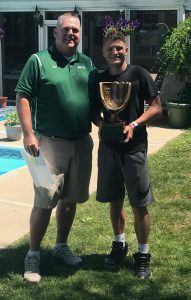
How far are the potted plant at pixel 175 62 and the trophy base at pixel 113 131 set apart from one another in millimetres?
6712

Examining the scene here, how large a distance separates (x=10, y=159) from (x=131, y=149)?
16.5 feet

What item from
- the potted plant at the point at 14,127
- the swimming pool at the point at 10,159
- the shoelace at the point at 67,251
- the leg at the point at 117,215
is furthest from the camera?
the potted plant at the point at 14,127

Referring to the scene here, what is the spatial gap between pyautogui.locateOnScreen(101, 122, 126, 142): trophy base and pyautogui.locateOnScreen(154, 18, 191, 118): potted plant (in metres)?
6.71

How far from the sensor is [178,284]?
333 centimetres

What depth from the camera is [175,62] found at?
9695 mm

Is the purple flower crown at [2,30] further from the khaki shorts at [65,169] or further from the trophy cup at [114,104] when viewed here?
the trophy cup at [114,104]

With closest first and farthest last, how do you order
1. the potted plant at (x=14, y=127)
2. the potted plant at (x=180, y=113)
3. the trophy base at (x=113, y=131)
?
the trophy base at (x=113, y=131), the potted plant at (x=14, y=127), the potted plant at (x=180, y=113)

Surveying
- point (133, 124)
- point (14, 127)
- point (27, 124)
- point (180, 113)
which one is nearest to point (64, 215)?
point (27, 124)

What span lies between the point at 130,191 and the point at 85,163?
405mm

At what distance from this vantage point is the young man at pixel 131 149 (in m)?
3.25

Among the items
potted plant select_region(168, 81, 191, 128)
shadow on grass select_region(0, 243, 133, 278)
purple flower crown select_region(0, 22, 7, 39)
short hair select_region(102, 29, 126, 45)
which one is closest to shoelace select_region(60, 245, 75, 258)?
shadow on grass select_region(0, 243, 133, 278)

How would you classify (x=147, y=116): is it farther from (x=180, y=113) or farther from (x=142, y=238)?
(x=180, y=113)

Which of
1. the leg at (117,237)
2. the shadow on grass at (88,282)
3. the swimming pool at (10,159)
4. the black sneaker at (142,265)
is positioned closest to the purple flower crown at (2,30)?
the swimming pool at (10,159)

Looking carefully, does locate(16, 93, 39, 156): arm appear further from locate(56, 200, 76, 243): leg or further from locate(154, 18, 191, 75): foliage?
locate(154, 18, 191, 75): foliage
